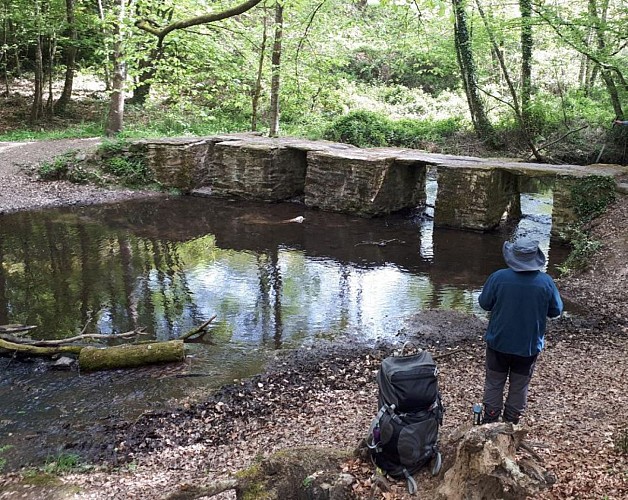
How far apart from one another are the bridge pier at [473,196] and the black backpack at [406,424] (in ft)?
35.9

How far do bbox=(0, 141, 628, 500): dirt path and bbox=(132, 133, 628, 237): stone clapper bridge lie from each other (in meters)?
5.47

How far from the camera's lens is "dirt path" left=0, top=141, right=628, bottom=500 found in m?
4.37

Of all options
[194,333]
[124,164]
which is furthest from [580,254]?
[124,164]

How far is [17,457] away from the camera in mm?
5629

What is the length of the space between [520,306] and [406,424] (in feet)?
4.77

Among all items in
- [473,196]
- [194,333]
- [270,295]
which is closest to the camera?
[194,333]

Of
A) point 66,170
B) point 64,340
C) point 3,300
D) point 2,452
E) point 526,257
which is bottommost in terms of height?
point 2,452

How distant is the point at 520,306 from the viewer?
464 cm

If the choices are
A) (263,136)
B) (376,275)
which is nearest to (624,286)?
(376,275)

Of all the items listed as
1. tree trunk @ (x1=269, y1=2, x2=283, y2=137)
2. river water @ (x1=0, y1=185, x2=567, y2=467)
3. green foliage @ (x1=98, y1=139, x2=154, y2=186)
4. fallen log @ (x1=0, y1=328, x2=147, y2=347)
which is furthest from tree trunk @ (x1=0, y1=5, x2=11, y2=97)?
fallen log @ (x1=0, y1=328, x2=147, y2=347)

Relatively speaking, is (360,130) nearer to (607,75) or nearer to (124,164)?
(124,164)

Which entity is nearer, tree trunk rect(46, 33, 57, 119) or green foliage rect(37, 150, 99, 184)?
green foliage rect(37, 150, 99, 184)

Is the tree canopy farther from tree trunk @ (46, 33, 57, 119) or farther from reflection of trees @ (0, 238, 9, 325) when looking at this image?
reflection of trees @ (0, 238, 9, 325)

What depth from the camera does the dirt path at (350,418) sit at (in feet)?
14.3
